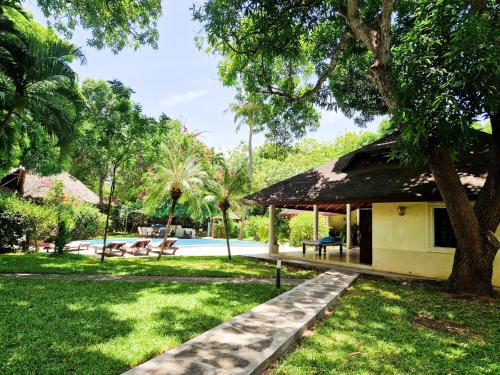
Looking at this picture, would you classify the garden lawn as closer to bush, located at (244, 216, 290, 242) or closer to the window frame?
the window frame

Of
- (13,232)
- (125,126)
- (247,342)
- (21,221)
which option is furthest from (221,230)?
(247,342)

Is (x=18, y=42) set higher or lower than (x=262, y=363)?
higher

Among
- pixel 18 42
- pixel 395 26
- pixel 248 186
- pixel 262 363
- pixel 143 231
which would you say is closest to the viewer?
pixel 262 363

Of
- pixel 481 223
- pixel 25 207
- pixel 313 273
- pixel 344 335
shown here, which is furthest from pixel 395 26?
pixel 25 207

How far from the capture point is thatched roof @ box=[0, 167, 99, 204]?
2242 centimetres

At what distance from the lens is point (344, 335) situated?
228 inches

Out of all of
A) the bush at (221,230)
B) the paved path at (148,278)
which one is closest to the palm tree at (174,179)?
the paved path at (148,278)

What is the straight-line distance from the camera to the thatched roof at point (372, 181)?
11.3m

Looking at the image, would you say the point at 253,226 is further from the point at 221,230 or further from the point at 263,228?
the point at 221,230

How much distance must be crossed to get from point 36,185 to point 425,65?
2805 centimetres

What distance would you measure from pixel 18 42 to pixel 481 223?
16.1 metres

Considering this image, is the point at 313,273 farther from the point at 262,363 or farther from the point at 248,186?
the point at 262,363

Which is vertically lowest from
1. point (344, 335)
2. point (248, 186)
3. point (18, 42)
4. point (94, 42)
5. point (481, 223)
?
point (344, 335)

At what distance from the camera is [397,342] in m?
5.49
